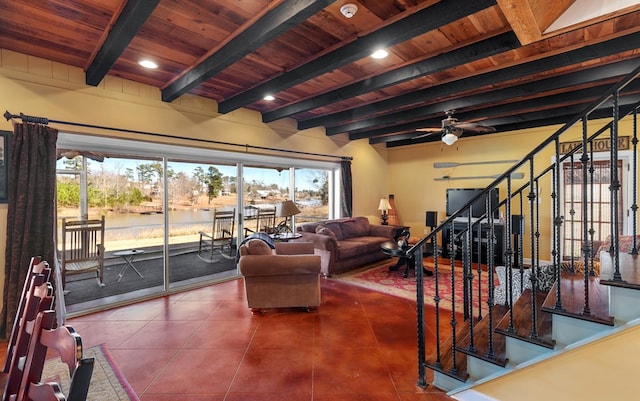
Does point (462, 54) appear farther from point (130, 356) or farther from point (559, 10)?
point (130, 356)

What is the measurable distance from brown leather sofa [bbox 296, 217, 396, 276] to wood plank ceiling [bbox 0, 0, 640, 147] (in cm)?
216

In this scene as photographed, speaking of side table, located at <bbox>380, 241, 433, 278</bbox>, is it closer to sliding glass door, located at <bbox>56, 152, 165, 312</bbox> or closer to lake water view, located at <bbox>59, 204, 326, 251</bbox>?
lake water view, located at <bbox>59, 204, 326, 251</bbox>

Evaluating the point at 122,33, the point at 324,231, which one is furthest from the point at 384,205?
the point at 122,33

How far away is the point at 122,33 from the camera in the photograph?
229 centimetres

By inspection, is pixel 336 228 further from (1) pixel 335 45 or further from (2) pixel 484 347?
(2) pixel 484 347

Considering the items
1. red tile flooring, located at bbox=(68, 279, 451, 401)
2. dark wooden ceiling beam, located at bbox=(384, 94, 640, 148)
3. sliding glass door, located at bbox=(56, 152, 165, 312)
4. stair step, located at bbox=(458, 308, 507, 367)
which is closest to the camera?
stair step, located at bbox=(458, 308, 507, 367)

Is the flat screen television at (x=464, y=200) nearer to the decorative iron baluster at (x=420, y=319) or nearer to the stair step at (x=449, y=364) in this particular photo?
the stair step at (x=449, y=364)

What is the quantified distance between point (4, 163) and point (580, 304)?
4832 millimetres

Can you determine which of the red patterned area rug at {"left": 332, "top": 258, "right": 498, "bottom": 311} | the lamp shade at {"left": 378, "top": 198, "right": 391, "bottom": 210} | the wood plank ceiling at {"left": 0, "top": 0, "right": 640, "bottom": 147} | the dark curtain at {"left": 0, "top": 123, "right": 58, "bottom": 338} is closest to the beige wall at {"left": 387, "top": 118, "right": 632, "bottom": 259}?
the lamp shade at {"left": 378, "top": 198, "right": 391, "bottom": 210}

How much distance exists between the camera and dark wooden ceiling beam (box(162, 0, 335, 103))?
78.6 inches

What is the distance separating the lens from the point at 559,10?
2125 mm

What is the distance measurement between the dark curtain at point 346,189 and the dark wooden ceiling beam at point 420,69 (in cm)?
212

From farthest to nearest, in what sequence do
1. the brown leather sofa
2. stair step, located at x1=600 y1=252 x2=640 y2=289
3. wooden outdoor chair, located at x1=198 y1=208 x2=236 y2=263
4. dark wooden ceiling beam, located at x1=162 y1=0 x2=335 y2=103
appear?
wooden outdoor chair, located at x1=198 y1=208 x2=236 y2=263 → the brown leather sofa → dark wooden ceiling beam, located at x1=162 y1=0 x2=335 y2=103 → stair step, located at x1=600 y1=252 x2=640 y2=289

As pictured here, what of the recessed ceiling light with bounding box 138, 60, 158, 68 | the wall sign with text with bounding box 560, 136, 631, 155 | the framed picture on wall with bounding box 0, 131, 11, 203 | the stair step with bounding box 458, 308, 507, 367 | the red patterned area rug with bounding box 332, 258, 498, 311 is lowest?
the red patterned area rug with bounding box 332, 258, 498, 311
